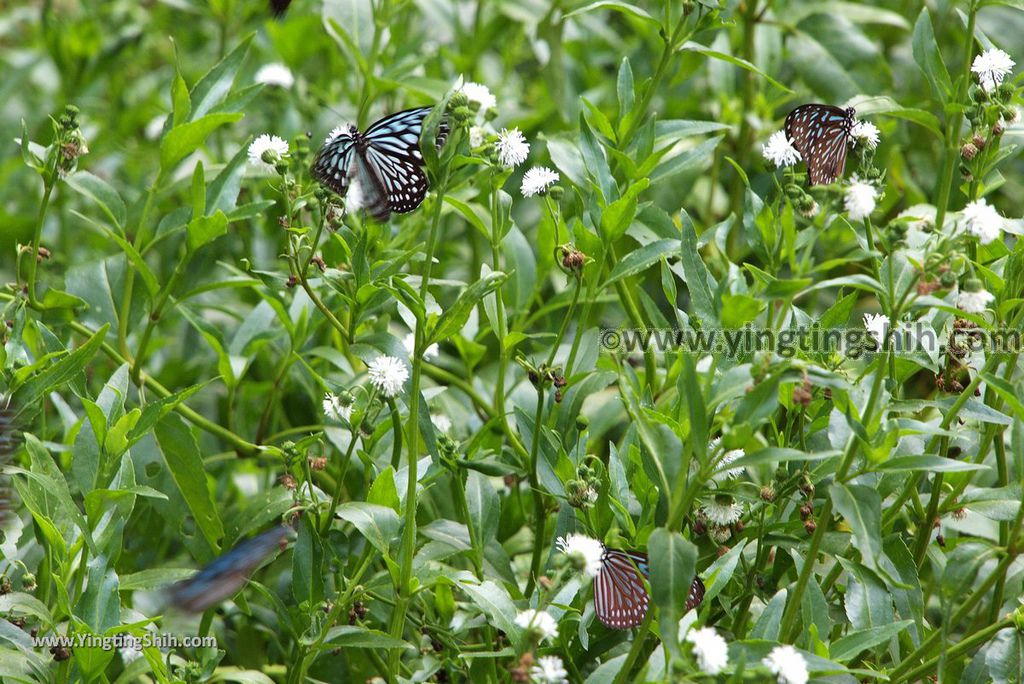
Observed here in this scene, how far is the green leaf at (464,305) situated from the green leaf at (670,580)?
35cm

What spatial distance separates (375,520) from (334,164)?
19.6 inches

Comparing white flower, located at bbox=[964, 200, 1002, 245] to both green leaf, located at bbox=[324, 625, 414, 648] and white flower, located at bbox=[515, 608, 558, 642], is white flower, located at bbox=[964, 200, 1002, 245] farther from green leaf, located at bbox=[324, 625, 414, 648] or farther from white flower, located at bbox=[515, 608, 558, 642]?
green leaf, located at bbox=[324, 625, 414, 648]

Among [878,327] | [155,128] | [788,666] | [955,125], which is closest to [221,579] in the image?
[788,666]

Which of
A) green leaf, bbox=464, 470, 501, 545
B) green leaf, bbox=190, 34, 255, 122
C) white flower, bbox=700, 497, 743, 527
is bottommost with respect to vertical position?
green leaf, bbox=464, 470, 501, 545

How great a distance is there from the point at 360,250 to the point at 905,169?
1.71m

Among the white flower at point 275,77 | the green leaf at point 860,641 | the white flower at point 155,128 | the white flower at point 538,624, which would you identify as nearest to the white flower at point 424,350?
the white flower at point 538,624

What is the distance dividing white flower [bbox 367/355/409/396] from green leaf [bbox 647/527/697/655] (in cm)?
44

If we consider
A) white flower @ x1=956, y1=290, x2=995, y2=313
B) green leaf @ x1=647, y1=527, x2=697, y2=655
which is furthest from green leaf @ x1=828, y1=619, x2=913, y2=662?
white flower @ x1=956, y1=290, x2=995, y2=313

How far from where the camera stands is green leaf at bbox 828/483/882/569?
3.84 feet

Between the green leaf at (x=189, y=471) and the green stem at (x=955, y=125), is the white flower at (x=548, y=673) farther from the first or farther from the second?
the green stem at (x=955, y=125)

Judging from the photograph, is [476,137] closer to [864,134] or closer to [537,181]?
[537,181]

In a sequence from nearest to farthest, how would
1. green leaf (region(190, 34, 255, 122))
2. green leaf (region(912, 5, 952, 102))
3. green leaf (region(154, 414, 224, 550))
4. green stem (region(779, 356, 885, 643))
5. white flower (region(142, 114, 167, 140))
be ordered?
green stem (region(779, 356, 885, 643)) → green leaf (region(912, 5, 952, 102)) → green leaf (region(154, 414, 224, 550)) → green leaf (region(190, 34, 255, 122)) → white flower (region(142, 114, 167, 140))

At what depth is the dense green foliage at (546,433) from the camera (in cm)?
125

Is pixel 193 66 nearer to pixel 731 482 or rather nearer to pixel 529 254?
pixel 529 254
